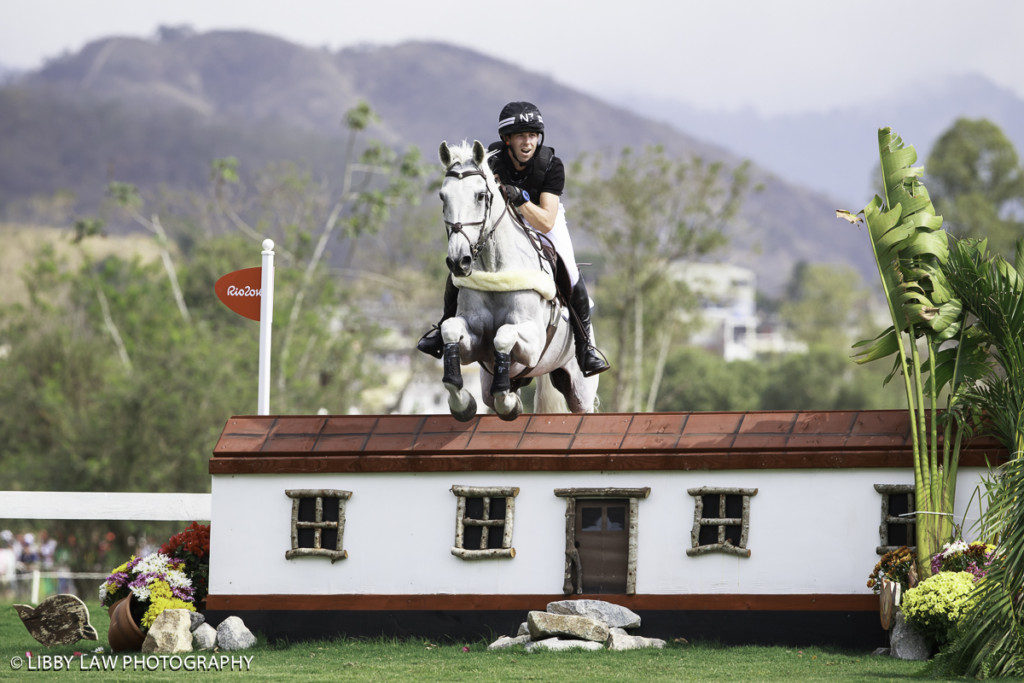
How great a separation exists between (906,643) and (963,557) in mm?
763

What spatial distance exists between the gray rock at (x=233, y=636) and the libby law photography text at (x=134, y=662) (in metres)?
0.36

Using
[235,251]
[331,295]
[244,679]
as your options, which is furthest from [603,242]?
[244,679]

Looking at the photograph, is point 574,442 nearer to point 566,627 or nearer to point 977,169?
point 566,627

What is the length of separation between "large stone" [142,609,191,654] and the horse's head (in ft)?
12.1

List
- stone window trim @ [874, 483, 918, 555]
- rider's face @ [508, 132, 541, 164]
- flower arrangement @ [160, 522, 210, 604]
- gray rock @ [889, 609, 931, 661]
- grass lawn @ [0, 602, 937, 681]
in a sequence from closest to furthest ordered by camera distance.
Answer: grass lawn @ [0, 602, 937, 681] < gray rock @ [889, 609, 931, 661] < stone window trim @ [874, 483, 918, 555] < rider's face @ [508, 132, 541, 164] < flower arrangement @ [160, 522, 210, 604]

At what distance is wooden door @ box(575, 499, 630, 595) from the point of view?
10508 mm

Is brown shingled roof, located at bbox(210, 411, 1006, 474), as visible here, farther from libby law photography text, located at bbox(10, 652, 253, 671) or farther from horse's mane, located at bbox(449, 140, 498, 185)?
horse's mane, located at bbox(449, 140, 498, 185)

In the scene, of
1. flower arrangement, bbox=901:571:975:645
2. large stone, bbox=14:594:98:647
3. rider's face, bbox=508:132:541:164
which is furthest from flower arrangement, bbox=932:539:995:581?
large stone, bbox=14:594:98:647

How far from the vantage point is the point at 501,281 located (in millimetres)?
10172

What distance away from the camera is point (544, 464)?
10.6 metres

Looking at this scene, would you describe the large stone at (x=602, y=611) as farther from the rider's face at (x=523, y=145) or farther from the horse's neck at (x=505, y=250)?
the rider's face at (x=523, y=145)

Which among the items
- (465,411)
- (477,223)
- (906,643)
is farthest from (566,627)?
(477,223)

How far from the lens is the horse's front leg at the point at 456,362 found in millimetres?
9838

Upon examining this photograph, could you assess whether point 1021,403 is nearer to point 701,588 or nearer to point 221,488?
point 701,588
